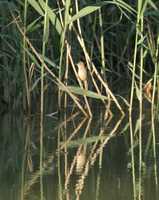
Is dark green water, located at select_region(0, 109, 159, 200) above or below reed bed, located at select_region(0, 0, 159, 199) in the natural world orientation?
below

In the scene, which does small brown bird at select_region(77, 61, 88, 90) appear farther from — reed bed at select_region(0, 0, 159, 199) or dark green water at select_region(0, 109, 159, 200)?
dark green water at select_region(0, 109, 159, 200)

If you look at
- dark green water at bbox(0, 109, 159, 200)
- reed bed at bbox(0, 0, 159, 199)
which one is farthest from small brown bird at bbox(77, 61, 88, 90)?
dark green water at bbox(0, 109, 159, 200)

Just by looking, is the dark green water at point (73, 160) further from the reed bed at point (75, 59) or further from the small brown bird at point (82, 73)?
the small brown bird at point (82, 73)

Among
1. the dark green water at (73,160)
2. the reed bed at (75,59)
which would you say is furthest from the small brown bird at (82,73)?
the dark green water at (73,160)

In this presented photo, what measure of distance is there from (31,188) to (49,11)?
1.72 m

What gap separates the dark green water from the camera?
3.17m

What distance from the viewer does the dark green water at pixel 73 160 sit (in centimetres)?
317

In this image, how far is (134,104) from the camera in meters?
5.39

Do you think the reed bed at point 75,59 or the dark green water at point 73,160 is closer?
the dark green water at point 73,160

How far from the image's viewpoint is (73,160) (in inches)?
148

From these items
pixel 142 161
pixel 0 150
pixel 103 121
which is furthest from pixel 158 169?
pixel 103 121

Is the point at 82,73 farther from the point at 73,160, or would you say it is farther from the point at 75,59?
the point at 73,160

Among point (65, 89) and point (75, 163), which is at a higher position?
point (65, 89)

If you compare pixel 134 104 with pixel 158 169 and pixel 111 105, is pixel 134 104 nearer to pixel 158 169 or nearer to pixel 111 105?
pixel 111 105
